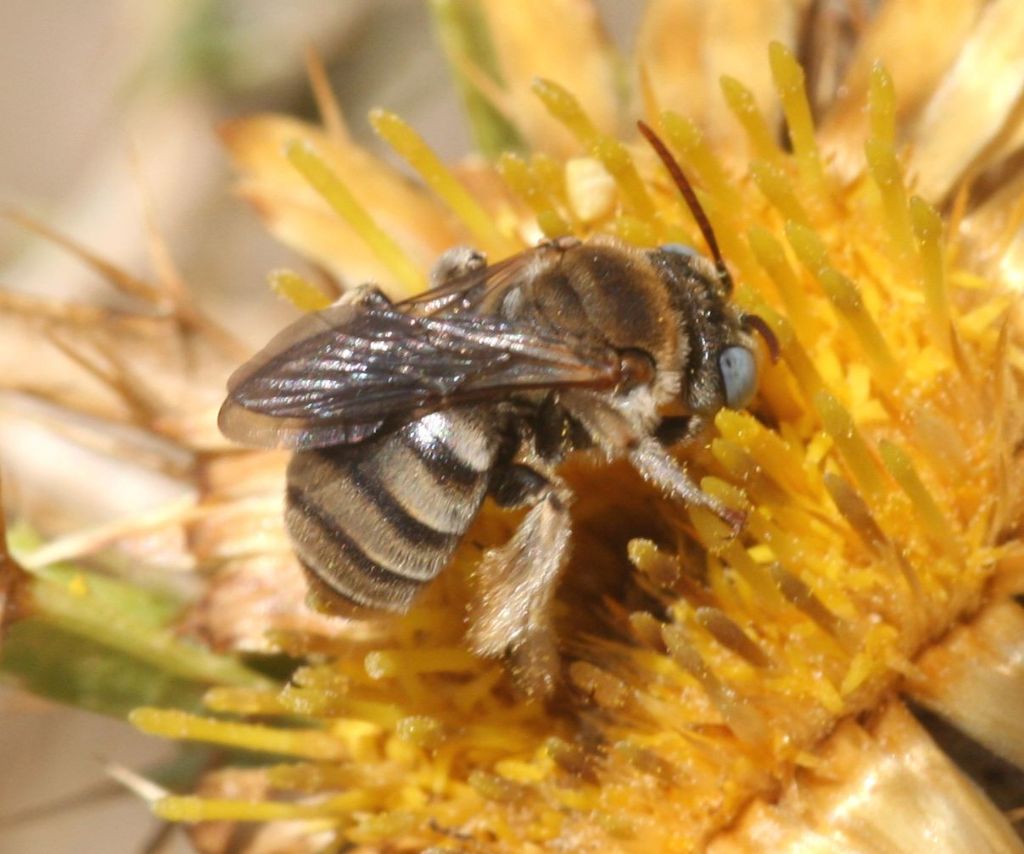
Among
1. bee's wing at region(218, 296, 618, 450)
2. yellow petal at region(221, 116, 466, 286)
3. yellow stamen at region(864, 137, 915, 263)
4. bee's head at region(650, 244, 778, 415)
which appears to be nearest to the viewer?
bee's wing at region(218, 296, 618, 450)

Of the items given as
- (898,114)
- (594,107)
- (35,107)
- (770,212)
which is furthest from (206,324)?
(35,107)

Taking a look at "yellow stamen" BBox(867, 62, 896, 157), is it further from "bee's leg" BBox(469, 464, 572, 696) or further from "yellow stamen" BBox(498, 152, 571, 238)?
"bee's leg" BBox(469, 464, 572, 696)

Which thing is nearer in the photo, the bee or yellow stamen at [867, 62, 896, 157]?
the bee

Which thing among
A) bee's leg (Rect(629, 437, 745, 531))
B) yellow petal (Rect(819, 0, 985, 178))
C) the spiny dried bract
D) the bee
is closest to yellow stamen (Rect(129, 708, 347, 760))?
the spiny dried bract

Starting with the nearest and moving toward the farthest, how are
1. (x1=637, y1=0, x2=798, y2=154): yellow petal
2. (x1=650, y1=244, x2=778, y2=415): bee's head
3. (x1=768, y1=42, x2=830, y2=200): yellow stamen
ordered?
(x1=650, y1=244, x2=778, y2=415): bee's head, (x1=768, y1=42, x2=830, y2=200): yellow stamen, (x1=637, y1=0, x2=798, y2=154): yellow petal

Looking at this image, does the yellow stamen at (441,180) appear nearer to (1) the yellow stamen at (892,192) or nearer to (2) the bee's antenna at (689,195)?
(2) the bee's antenna at (689,195)

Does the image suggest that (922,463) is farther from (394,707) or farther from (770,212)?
(394,707)
